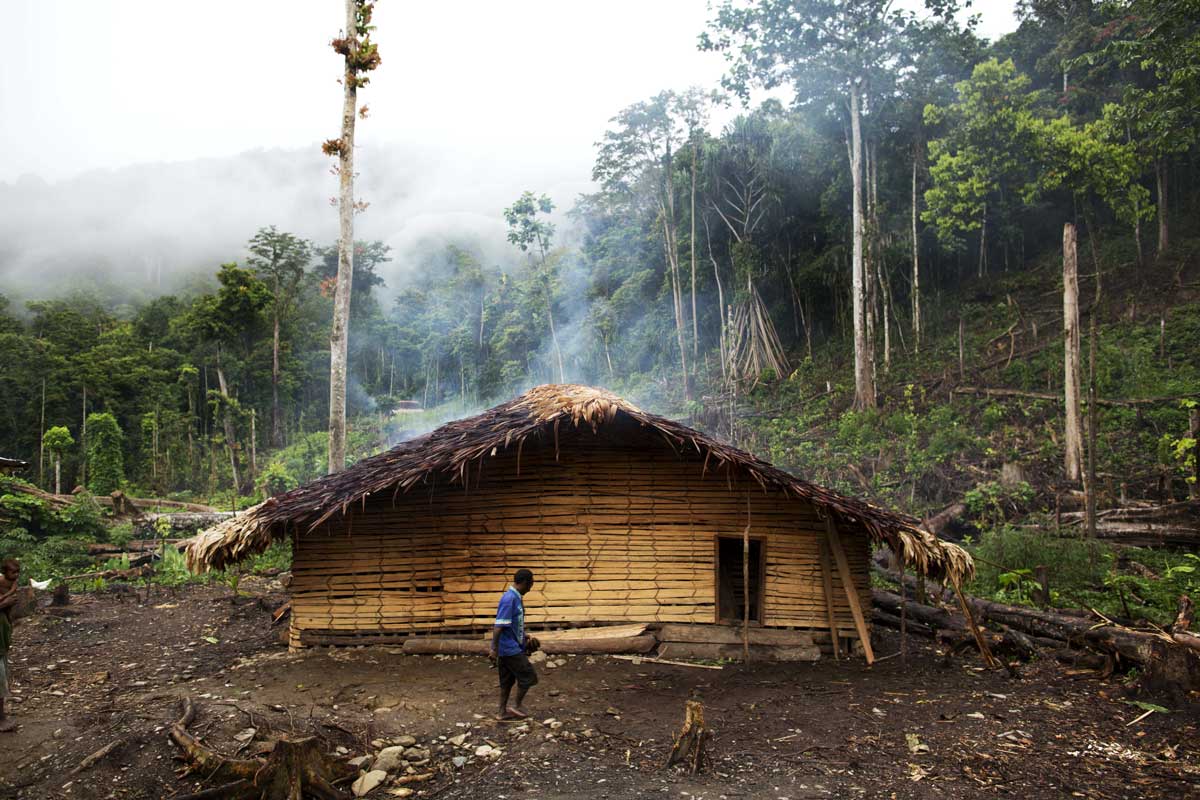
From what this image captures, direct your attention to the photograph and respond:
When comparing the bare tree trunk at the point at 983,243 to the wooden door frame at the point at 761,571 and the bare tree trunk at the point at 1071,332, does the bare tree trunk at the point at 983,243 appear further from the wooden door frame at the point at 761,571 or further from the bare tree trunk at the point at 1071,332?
the wooden door frame at the point at 761,571

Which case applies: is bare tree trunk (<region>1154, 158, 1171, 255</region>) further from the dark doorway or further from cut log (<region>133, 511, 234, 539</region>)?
cut log (<region>133, 511, 234, 539</region>)

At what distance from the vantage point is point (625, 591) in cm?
822

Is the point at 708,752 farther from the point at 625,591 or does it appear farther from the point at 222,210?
the point at 222,210

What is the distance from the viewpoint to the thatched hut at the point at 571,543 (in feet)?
26.6

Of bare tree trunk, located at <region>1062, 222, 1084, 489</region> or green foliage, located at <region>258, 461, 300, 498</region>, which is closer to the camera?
bare tree trunk, located at <region>1062, 222, 1084, 489</region>

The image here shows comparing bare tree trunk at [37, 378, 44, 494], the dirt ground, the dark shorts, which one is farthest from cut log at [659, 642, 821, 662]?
bare tree trunk at [37, 378, 44, 494]

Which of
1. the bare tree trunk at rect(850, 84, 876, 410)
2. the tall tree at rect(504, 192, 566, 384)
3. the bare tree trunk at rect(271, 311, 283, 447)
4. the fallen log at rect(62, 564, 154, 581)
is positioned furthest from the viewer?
the bare tree trunk at rect(271, 311, 283, 447)

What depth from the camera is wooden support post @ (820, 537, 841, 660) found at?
817cm

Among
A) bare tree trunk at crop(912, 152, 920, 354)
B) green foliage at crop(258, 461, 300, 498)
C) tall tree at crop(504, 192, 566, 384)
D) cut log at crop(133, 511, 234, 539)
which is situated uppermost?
tall tree at crop(504, 192, 566, 384)

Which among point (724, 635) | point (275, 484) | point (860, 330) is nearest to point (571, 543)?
point (724, 635)

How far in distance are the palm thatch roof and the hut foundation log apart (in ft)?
8.79

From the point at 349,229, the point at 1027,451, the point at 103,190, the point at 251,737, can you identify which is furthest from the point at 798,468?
the point at 103,190

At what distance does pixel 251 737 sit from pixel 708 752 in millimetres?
3374

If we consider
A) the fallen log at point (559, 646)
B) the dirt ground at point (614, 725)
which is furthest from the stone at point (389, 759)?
the fallen log at point (559, 646)
